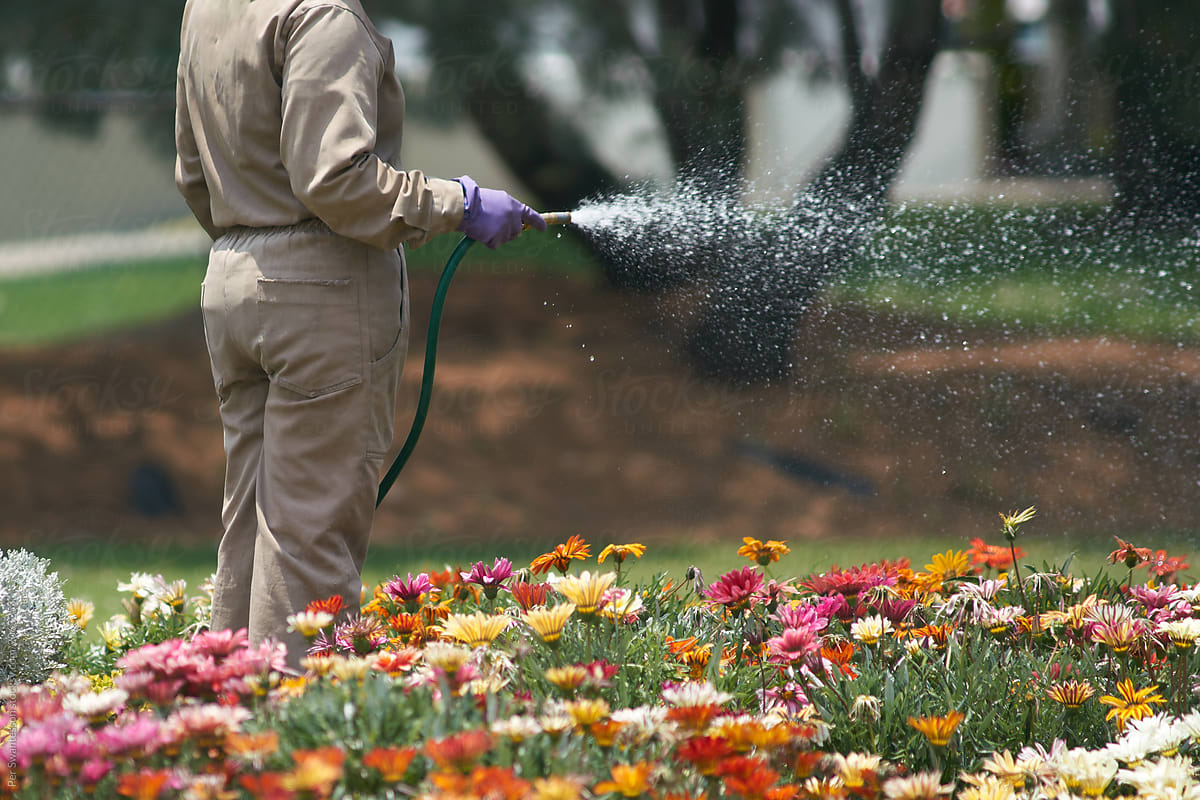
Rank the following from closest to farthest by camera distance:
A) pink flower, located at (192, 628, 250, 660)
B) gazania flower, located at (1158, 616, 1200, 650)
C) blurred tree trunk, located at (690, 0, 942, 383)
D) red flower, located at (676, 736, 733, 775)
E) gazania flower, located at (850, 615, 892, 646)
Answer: red flower, located at (676, 736, 733, 775) < pink flower, located at (192, 628, 250, 660) < gazania flower, located at (1158, 616, 1200, 650) < gazania flower, located at (850, 615, 892, 646) < blurred tree trunk, located at (690, 0, 942, 383)

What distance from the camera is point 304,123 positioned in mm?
2164

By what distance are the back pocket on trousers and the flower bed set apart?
46cm

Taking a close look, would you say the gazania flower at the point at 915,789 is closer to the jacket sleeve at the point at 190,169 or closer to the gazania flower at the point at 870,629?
the gazania flower at the point at 870,629

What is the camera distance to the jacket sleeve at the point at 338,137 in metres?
2.15

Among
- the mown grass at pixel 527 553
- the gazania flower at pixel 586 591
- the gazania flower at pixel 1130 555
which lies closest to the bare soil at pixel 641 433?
the mown grass at pixel 527 553

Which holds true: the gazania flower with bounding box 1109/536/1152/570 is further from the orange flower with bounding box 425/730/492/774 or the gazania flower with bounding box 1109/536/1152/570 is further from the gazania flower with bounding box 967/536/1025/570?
the orange flower with bounding box 425/730/492/774

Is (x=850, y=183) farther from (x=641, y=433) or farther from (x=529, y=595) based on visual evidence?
(x=529, y=595)

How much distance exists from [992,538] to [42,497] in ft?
13.9

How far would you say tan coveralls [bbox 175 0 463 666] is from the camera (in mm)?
2174

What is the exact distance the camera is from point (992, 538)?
513 centimetres

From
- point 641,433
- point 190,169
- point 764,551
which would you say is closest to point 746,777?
point 764,551

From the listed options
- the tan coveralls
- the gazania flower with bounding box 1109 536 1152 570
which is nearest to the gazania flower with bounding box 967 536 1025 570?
the gazania flower with bounding box 1109 536 1152 570

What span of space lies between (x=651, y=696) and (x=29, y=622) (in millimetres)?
1555

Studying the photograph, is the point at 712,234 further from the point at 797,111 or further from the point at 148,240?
the point at 148,240
